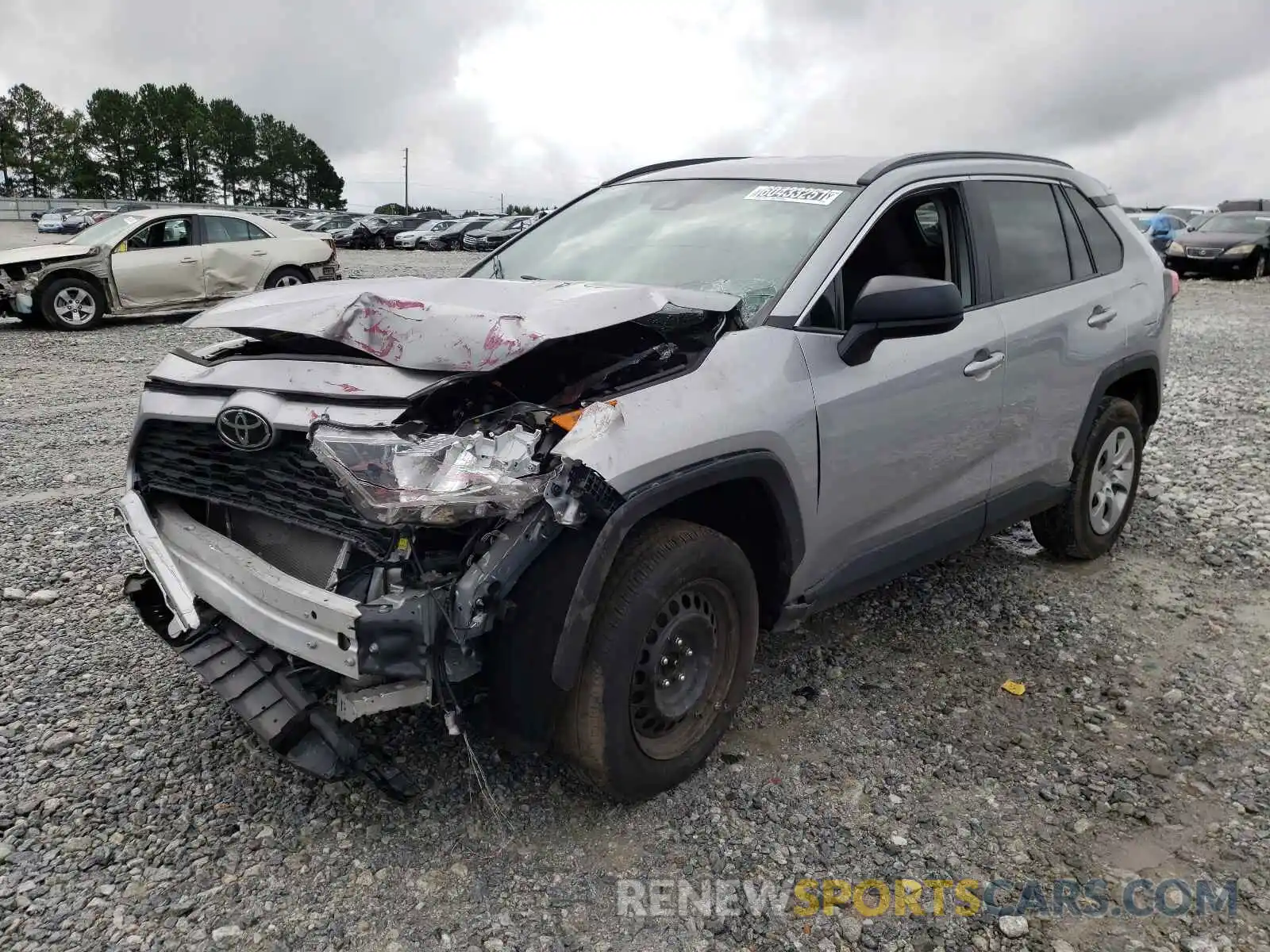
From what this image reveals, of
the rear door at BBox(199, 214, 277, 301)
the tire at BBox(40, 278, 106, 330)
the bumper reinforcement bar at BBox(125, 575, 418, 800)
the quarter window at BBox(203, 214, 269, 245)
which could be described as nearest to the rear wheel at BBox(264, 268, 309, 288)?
the rear door at BBox(199, 214, 277, 301)

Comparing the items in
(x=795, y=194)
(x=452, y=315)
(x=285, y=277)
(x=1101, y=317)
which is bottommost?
(x=1101, y=317)

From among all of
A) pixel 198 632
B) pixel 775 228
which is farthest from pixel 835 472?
pixel 198 632

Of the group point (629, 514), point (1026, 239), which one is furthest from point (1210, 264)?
point (629, 514)

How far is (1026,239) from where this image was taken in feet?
13.0

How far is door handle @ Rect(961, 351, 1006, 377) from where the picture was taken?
135 inches

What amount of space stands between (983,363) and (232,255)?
11754 mm

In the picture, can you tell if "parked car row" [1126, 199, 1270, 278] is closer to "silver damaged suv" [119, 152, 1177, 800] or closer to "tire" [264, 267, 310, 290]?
"tire" [264, 267, 310, 290]

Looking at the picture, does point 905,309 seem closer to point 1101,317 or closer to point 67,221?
point 1101,317

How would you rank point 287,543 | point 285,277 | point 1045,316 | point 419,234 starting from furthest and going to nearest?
point 419,234 < point 285,277 < point 1045,316 < point 287,543

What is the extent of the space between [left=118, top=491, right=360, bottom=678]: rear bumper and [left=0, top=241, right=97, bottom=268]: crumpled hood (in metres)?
10.5

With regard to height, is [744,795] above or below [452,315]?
below

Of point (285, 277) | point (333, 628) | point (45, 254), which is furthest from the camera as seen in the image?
point (285, 277)

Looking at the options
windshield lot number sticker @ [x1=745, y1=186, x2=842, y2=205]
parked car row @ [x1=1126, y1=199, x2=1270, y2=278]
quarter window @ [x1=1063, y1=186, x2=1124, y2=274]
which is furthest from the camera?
parked car row @ [x1=1126, y1=199, x2=1270, y2=278]

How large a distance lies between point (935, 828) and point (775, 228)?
1967mm
